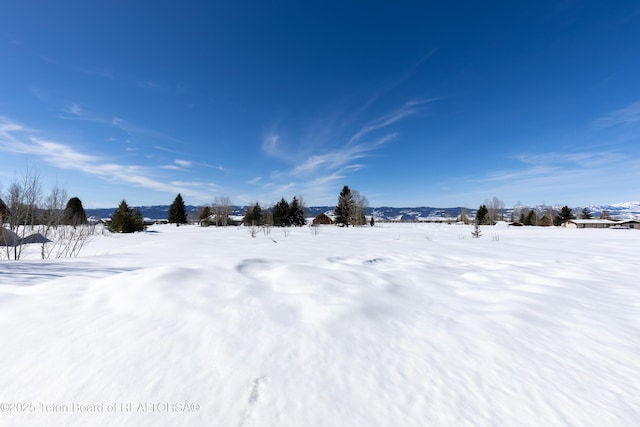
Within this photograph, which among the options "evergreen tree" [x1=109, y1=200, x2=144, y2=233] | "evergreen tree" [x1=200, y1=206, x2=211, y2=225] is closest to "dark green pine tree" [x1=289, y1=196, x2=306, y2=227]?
"evergreen tree" [x1=200, y1=206, x2=211, y2=225]

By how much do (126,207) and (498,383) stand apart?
117 feet

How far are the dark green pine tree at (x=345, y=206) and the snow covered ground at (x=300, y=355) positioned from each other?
48.9m

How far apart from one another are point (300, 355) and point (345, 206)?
51.4m

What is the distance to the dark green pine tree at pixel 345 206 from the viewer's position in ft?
173

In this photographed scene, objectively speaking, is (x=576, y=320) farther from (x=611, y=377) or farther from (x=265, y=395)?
(x=265, y=395)

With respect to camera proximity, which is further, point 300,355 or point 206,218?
point 206,218

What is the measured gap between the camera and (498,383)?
1888 millimetres

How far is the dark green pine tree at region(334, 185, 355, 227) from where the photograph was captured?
52594 millimetres

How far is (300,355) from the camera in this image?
2.10 m

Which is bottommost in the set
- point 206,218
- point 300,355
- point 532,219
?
point 300,355

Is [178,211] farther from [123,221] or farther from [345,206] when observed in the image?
[345,206]

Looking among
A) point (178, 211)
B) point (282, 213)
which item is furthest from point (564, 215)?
point (178, 211)

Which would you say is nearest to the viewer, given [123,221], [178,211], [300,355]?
[300,355]

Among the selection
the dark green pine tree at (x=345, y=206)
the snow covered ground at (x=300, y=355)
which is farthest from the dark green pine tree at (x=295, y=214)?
the snow covered ground at (x=300, y=355)
